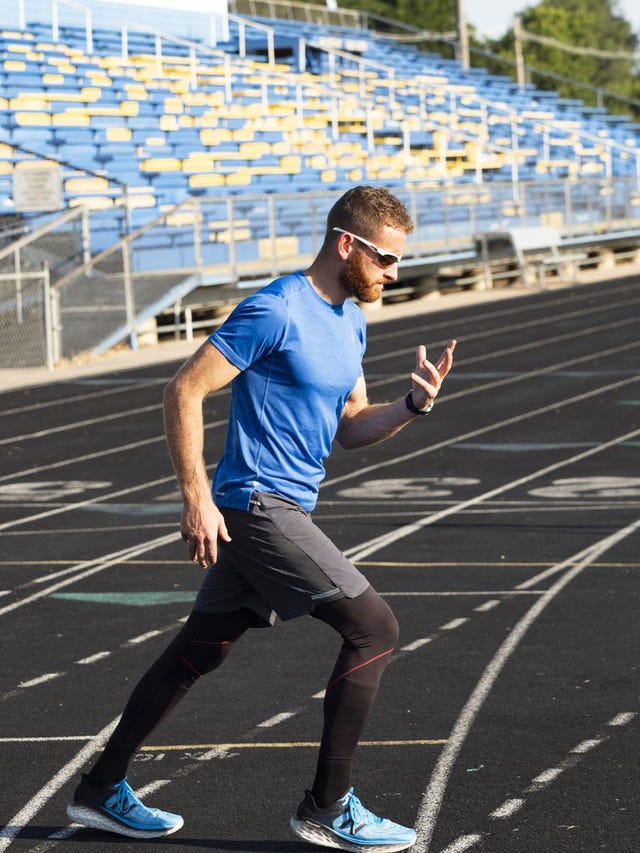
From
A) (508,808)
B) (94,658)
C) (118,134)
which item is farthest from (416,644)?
(118,134)

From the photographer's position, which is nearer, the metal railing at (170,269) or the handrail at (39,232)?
→ the handrail at (39,232)

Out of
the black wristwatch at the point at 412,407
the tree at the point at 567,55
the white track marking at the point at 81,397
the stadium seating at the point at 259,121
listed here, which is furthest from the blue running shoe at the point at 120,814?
the tree at the point at 567,55

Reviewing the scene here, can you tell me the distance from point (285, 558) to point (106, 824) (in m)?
1.00

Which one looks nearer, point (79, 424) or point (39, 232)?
point (79, 424)

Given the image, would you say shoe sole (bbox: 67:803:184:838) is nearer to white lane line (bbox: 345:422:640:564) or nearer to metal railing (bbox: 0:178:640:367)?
white lane line (bbox: 345:422:640:564)

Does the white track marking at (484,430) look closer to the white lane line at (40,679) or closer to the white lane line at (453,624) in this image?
the white lane line at (453,624)

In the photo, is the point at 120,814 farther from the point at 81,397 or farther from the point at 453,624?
the point at 81,397

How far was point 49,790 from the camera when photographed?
18.5 feet

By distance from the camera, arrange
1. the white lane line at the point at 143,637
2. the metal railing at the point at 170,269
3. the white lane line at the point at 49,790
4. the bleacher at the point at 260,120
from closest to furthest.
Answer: the white lane line at the point at 49,790 → the white lane line at the point at 143,637 → the metal railing at the point at 170,269 → the bleacher at the point at 260,120

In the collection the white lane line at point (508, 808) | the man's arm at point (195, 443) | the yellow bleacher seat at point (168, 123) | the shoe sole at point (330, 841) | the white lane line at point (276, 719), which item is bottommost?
the white lane line at point (276, 719)

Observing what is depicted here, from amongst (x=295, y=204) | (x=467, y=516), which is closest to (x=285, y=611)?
(x=467, y=516)

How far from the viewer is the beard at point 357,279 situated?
5.02 m

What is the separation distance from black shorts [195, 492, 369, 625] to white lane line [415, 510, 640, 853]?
794 mm

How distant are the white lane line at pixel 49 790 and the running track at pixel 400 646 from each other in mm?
12
